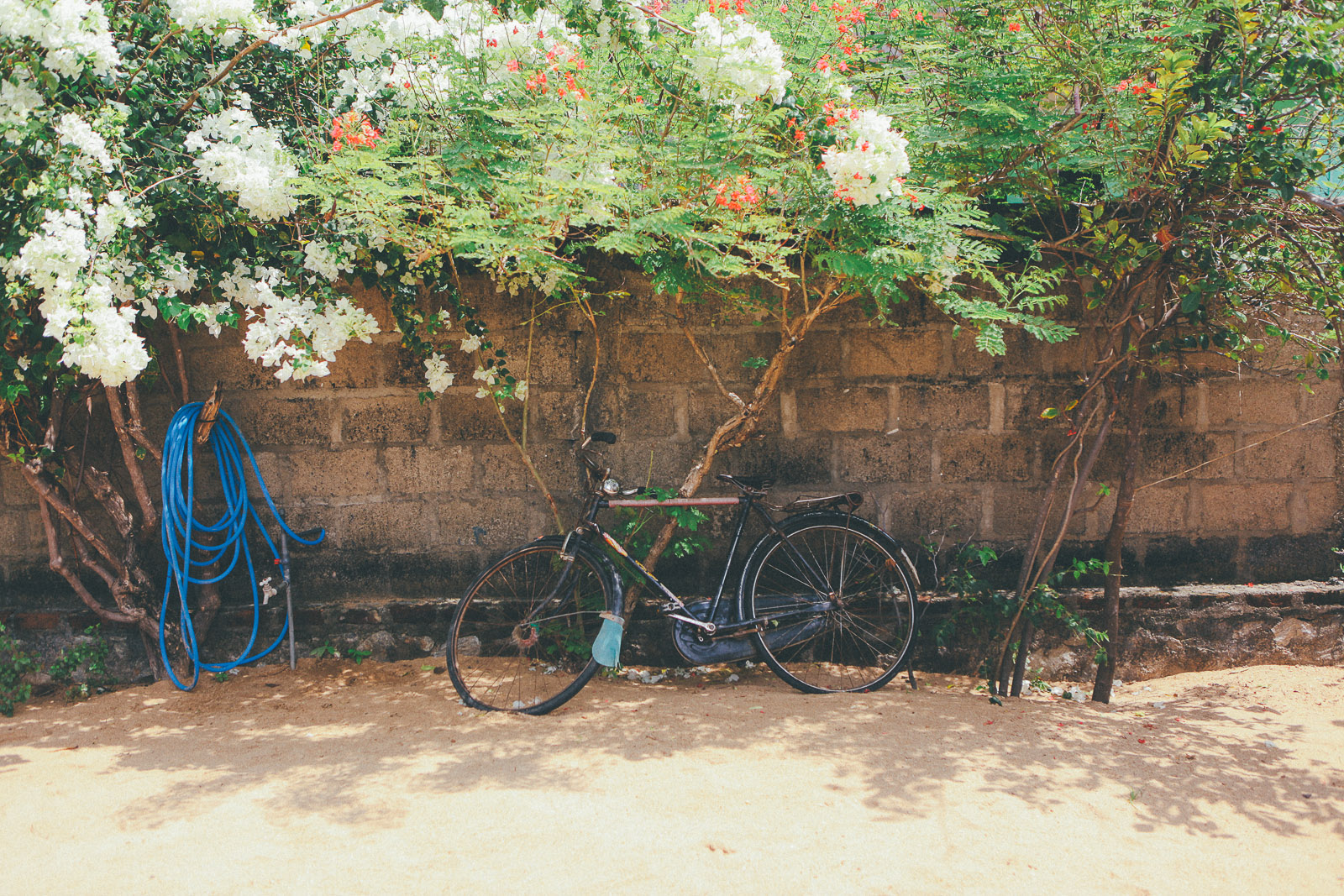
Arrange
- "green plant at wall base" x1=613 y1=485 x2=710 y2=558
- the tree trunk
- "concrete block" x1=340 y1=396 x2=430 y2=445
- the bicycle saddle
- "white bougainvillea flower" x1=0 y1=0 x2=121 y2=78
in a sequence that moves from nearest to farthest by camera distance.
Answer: "white bougainvillea flower" x1=0 y1=0 x2=121 y2=78, the tree trunk, the bicycle saddle, "green plant at wall base" x1=613 y1=485 x2=710 y2=558, "concrete block" x1=340 y1=396 x2=430 y2=445

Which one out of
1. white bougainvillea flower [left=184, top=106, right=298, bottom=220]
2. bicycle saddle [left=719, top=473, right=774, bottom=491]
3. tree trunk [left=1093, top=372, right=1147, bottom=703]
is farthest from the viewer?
bicycle saddle [left=719, top=473, right=774, bottom=491]

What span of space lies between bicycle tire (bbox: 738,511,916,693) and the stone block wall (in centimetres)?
29

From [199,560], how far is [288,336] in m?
1.27

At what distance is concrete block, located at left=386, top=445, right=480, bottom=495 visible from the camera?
13.8ft

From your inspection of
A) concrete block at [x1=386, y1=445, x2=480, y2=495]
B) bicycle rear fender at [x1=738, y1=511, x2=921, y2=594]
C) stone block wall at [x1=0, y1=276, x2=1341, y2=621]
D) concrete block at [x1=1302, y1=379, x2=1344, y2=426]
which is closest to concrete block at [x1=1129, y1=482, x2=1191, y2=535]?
stone block wall at [x1=0, y1=276, x2=1341, y2=621]

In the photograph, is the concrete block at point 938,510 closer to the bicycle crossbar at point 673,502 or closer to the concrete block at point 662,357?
the bicycle crossbar at point 673,502

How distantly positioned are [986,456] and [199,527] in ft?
12.3

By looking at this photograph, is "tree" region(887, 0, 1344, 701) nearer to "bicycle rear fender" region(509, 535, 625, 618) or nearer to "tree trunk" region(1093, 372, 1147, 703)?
"tree trunk" region(1093, 372, 1147, 703)

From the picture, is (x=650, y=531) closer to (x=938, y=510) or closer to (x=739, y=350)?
(x=739, y=350)

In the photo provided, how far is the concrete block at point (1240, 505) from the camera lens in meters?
4.22

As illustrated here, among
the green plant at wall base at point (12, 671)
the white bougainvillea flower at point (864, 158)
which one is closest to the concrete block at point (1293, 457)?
the white bougainvillea flower at point (864, 158)

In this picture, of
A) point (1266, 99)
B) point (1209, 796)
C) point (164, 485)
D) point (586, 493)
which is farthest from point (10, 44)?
point (1209, 796)

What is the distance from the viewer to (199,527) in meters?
3.97

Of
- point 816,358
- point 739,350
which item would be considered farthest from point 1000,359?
point 739,350
